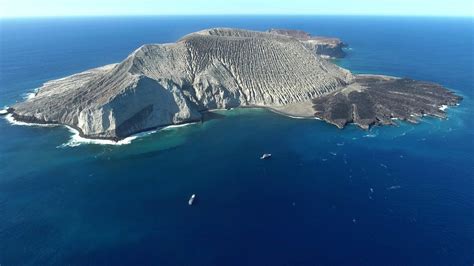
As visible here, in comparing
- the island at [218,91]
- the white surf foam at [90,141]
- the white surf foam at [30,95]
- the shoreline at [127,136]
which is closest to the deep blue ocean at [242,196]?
the white surf foam at [90,141]

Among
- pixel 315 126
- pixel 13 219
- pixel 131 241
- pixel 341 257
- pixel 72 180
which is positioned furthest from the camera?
pixel 315 126

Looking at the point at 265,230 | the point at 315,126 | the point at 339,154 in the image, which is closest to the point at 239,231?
the point at 265,230

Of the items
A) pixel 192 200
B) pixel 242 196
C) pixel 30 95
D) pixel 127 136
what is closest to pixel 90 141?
pixel 127 136

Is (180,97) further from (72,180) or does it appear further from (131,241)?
(131,241)

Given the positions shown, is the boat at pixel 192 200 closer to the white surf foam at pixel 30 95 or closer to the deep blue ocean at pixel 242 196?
the deep blue ocean at pixel 242 196

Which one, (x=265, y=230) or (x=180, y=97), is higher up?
(x=180, y=97)

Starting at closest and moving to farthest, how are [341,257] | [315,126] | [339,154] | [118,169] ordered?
[341,257] → [118,169] → [339,154] → [315,126]
